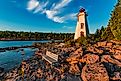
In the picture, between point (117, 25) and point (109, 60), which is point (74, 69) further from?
point (117, 25)

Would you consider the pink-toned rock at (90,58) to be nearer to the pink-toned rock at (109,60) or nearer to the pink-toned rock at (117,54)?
the pink-toned rock at (109,60)

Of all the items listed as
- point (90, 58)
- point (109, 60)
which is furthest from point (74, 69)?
point (109, 60)

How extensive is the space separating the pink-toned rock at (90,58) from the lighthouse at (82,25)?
16191mm

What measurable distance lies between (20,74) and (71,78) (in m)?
7.97

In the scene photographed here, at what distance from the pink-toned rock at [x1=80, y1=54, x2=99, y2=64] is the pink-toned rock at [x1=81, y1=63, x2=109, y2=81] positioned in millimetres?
2084

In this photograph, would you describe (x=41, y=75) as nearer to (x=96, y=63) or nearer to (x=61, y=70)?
(x=61, y=70)

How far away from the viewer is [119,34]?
37.0 metres

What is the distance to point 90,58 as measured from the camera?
27.9m

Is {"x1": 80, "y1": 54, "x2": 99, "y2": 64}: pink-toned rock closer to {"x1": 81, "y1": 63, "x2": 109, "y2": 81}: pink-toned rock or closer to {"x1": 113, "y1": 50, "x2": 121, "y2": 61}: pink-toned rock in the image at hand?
{"x1": 81, "y1": 63, "x2": 109, "y2": 81}: pink-toned rock

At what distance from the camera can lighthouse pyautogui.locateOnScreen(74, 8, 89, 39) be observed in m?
44.4

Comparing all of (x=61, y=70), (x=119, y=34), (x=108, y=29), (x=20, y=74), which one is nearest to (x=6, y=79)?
(x=20, y=74)

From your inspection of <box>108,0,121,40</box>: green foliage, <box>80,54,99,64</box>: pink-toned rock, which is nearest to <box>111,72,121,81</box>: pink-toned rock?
<box>80,54,99,64</box>: pink-toned rock

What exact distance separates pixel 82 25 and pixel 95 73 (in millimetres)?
22757

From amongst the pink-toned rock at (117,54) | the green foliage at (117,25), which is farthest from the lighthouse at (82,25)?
the pink-toned rock at (117,54)
